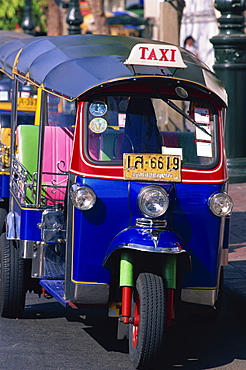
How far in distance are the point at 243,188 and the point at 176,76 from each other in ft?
25.5

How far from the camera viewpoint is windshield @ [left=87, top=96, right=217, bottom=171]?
19.3ft

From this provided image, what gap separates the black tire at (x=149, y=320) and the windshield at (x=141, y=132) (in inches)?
35.4

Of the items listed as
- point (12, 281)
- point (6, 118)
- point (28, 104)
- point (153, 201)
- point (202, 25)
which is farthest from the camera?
point (202, 25)

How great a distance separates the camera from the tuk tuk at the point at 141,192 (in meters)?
5.59

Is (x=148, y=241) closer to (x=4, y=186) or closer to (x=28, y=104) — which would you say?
(x=4, y=186)

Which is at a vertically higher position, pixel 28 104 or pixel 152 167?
pixel 28 104

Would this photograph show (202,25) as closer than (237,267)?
No

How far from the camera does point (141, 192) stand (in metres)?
5.64

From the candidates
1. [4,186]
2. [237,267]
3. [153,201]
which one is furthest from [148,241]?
[237,267]

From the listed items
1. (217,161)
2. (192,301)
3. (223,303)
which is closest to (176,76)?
(217,161)

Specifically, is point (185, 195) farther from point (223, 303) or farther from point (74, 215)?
point (223, 303)

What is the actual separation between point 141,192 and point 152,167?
0.19 m

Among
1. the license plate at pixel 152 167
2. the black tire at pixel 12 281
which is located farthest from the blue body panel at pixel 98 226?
the black tire at pixel 12 281

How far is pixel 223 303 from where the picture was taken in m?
7.58
